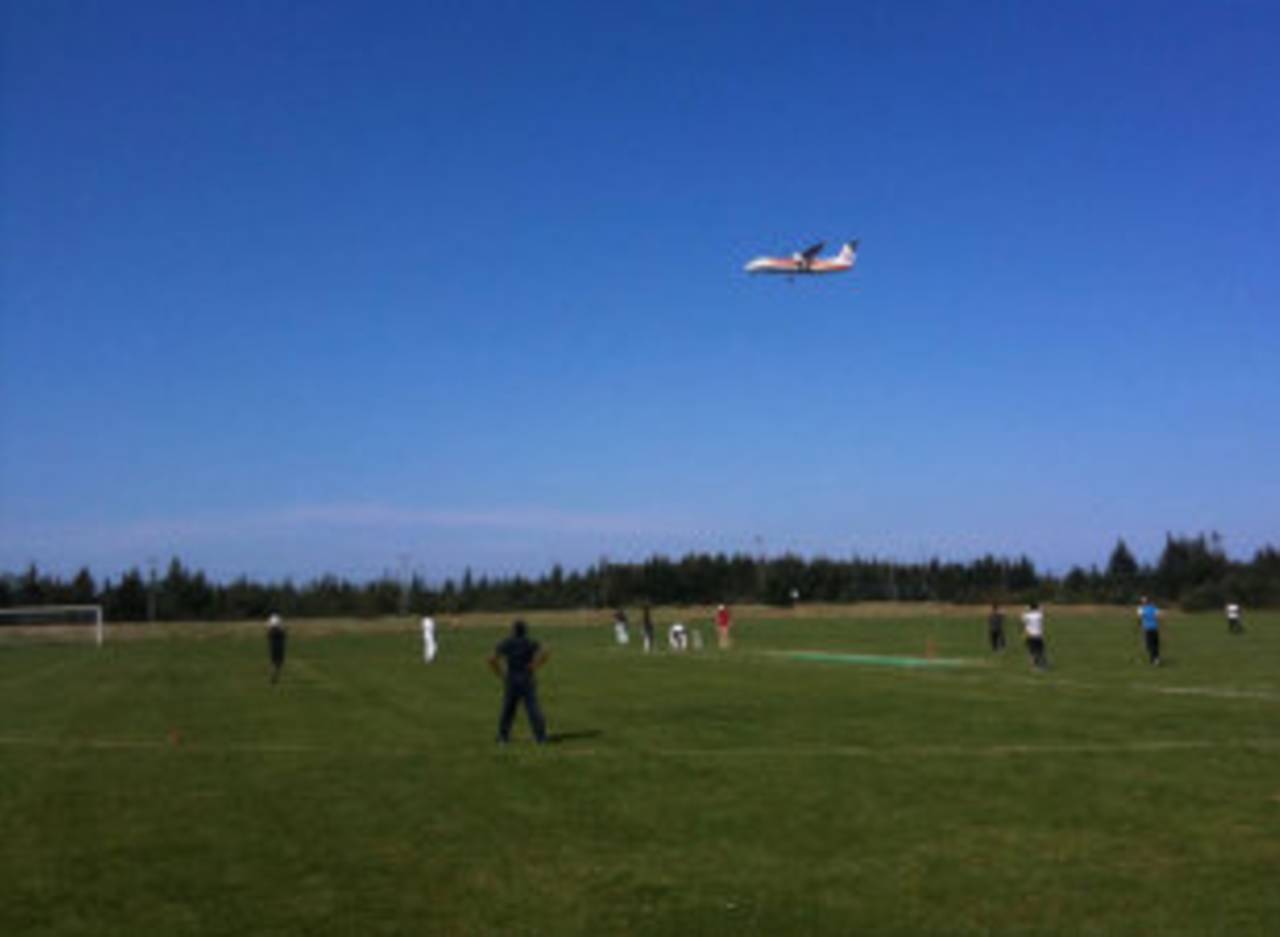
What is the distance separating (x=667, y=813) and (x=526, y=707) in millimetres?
7133

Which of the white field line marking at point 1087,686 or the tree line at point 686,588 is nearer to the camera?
the white field line marking at point 1087,686

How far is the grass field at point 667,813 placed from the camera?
33.9 ft

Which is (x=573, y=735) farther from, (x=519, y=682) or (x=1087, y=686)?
(x=1087, y=686)

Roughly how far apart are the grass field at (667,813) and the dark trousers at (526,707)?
0.35 metres

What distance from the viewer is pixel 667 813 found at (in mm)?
14477

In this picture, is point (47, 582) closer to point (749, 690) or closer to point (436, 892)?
point (749, 690)

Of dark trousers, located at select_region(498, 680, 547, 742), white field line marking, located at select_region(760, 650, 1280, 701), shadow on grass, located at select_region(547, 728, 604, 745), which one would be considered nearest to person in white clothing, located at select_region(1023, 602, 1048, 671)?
white field line marking, located at select_region(760, 650, 1280, 701)

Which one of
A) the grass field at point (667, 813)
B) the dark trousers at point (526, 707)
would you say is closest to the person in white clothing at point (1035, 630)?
the grass field at point (667, 813)

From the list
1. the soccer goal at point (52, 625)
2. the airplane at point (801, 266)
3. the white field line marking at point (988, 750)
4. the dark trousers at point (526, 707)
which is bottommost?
the soccer goal at point (52, 625)

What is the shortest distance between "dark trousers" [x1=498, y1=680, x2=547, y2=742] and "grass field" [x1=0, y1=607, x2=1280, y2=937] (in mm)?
353

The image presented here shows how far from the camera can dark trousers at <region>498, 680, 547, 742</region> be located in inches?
827

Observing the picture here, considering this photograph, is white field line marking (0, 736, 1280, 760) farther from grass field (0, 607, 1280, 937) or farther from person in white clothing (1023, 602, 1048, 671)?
person in white clothing (1023, 602, 1048, 671)

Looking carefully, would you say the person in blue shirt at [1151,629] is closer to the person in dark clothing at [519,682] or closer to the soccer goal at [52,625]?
the person in dark clothing at [519,682]

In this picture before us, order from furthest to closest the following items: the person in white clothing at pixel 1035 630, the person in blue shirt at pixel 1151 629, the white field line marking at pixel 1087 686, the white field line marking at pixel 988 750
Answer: the person in blue shirt at pixel 1151 629 < the person in white clothing at pixel 1035 630 < the white field line marking at pixel 1087 686 < the white field line marking at pixel 988 750
